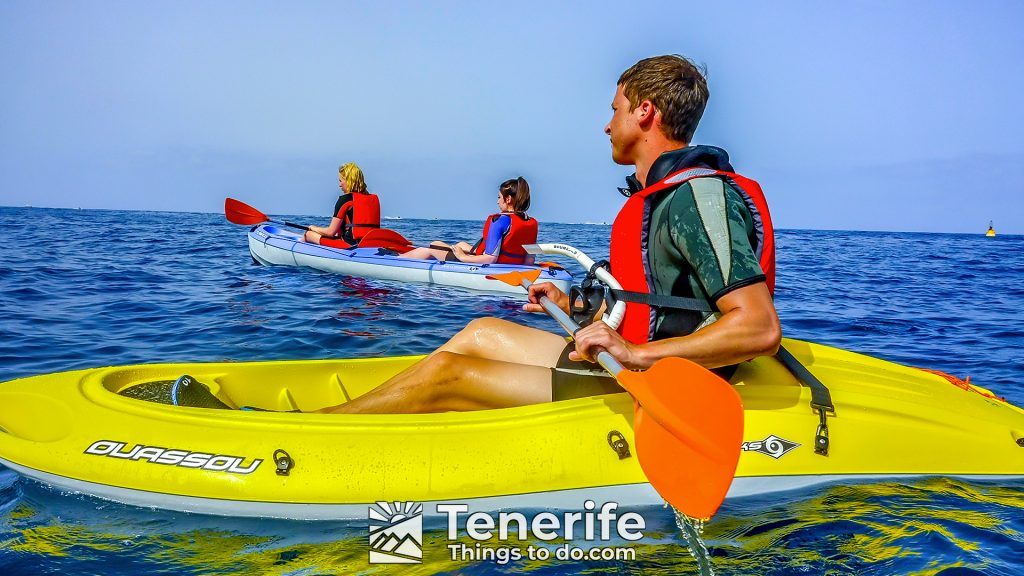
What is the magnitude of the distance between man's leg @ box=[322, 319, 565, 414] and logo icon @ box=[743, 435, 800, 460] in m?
0.83

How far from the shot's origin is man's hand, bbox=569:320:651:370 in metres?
2.43

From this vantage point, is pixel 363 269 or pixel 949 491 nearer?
pixel 949 491

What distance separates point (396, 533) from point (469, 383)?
0.66 metres

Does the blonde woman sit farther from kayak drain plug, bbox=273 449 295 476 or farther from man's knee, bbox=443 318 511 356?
kayak drain plug, bbox=273 449 295 476

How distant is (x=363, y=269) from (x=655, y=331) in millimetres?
8015

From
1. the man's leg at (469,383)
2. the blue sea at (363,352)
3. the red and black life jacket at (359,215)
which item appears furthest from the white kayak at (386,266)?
the man's leg at (469,383)

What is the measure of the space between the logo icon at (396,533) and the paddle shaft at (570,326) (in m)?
0.89

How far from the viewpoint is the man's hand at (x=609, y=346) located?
2.43 m

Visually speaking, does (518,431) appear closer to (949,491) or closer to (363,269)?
(949,491)

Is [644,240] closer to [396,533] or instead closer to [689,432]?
[689,432]

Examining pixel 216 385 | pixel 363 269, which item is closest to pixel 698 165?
pixel 216 385

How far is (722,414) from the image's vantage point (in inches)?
85.7

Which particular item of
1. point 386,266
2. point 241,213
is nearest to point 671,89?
point 386,266

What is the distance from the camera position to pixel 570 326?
2928 mm
